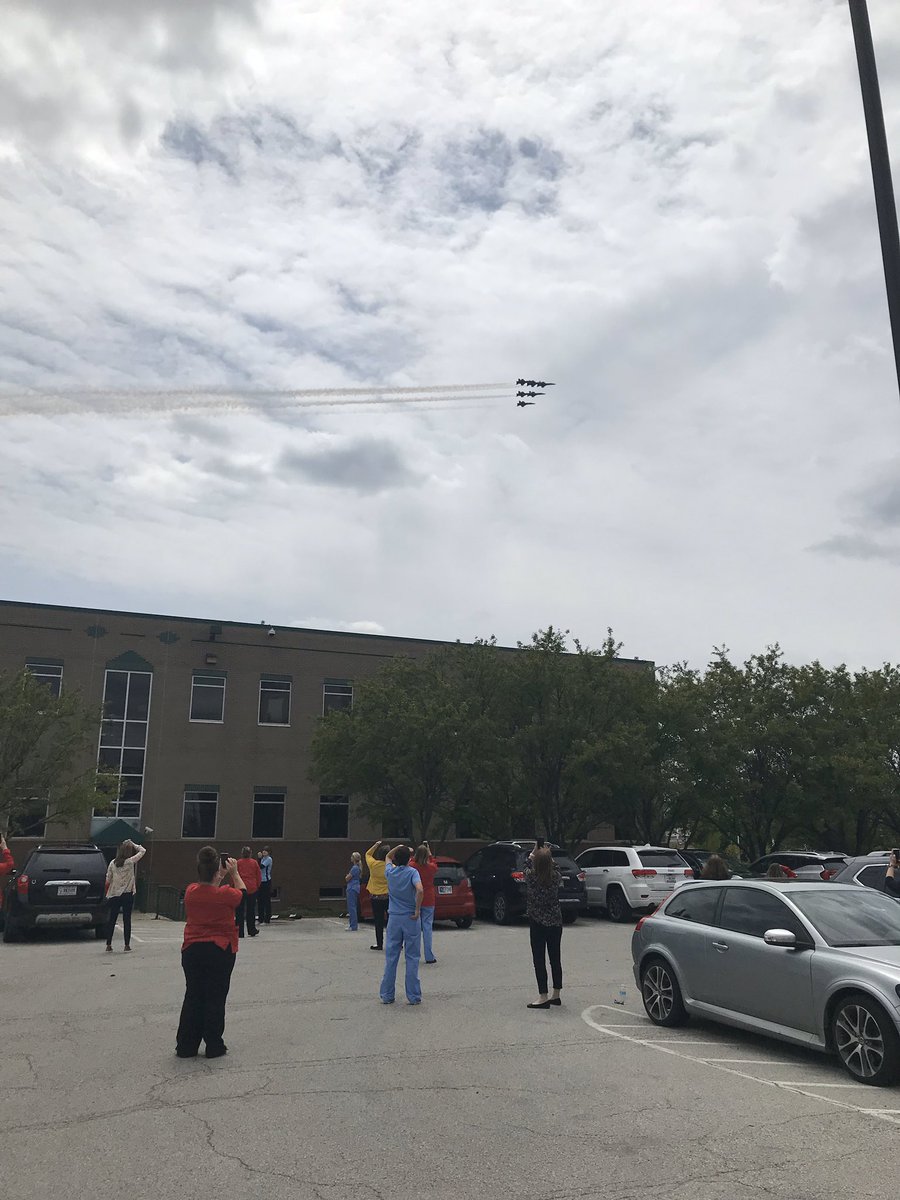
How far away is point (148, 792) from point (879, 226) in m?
32.0

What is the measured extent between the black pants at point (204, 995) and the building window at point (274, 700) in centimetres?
2930

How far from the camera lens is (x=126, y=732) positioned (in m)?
34.9

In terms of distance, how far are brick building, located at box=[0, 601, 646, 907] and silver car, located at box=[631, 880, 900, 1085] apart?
2747 cm

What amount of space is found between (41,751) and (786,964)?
23.5 m

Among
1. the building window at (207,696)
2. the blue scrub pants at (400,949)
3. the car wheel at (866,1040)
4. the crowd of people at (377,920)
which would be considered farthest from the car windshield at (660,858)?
the building window at (207,696)

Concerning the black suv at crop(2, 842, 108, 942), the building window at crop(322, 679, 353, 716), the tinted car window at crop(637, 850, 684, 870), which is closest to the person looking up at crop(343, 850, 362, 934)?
the black suv at crop(2, 842, 108, 942)

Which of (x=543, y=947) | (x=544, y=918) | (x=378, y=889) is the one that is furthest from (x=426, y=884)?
(x=544, y=918)

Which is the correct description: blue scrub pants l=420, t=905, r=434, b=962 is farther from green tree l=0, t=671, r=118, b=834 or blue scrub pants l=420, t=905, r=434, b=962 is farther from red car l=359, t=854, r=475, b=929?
green tree l=0, t=671, r=118, b=834

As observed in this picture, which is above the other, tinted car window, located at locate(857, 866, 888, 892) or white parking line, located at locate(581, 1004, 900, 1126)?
tinted car window, located at locate(857, 866, 888, 892)

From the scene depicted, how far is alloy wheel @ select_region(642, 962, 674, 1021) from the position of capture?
9062 mm

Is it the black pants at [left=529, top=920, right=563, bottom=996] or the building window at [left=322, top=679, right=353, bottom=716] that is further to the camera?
the building window at [left=322, top=679, right=353, bottom=716]

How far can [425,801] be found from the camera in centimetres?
2933

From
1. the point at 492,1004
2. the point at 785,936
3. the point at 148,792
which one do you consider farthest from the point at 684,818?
the point at 785,936

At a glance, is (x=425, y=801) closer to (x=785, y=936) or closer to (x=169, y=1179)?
(x=785, y=936)
